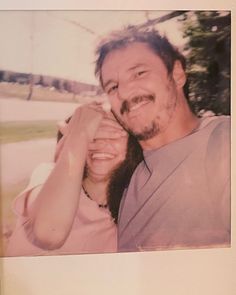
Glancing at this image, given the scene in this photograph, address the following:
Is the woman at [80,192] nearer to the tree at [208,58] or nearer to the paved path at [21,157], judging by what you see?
the paved path at [21,157]

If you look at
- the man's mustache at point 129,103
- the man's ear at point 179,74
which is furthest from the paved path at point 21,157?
the man's ear at point 179,74

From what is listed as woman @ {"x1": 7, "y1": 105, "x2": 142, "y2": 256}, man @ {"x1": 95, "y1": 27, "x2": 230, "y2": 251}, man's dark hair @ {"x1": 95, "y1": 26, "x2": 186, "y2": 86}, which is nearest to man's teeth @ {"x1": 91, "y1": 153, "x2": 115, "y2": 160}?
woman @ {"x1": 7, "y1": 105, "x2": 142, "y2": 256}

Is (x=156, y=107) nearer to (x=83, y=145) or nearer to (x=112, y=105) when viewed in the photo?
(x=112, y=105)

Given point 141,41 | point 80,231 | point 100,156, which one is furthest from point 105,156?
point 141,41

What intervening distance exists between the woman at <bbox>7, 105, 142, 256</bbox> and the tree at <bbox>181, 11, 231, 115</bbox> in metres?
0.25

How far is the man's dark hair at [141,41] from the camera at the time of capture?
1.18 m

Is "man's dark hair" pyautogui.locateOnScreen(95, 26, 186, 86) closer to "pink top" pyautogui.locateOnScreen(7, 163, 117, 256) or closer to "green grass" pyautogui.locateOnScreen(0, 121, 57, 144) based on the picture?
"green grass" pyautogui.locateOnScreen(0, 121, 57, 144)

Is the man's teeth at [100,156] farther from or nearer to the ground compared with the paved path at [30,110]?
nearer to the ground

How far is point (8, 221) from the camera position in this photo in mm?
1167

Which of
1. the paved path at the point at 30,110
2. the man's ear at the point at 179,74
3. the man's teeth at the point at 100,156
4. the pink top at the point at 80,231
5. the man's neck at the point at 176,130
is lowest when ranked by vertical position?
the pink top at the point at 80,231

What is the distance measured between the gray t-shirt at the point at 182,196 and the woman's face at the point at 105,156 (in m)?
0.07

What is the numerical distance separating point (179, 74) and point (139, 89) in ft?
0.42

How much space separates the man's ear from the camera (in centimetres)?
121

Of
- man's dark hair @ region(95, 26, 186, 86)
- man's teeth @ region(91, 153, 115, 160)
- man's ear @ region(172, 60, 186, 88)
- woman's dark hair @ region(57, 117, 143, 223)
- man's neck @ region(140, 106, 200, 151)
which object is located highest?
man's dark hair @ region(95, 26, 186, 86)
